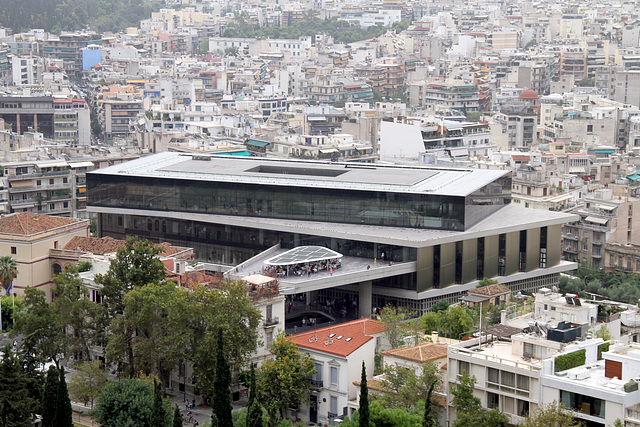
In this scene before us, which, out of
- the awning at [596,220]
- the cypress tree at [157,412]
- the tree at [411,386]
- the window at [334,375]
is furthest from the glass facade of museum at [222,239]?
the cypress tree at [157,412]

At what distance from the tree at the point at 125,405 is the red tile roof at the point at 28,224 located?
70.9ft

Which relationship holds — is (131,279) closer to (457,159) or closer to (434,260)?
(434,260)

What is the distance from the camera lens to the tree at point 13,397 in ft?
183

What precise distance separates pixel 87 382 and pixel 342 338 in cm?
1167

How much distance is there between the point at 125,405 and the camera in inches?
2293

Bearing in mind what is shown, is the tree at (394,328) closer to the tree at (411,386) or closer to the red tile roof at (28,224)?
the tree at (411,386)

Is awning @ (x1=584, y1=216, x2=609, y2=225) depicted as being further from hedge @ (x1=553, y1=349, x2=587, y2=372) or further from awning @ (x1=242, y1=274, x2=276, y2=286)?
hedge @ (x1=553, y1=349, x2=587, y2=372)

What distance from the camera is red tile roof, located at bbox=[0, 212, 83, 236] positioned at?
257 feet

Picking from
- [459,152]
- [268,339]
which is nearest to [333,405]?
[268,339]

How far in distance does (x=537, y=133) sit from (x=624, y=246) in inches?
2277

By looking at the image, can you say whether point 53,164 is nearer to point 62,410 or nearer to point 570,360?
point 62,410

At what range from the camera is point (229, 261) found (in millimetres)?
83812

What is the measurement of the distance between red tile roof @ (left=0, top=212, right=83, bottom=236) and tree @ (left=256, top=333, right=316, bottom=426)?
2330 centimetres

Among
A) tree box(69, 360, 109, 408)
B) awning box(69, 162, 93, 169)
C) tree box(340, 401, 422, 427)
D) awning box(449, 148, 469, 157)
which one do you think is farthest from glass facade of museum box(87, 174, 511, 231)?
awning box(449, 148, 469, 157)
